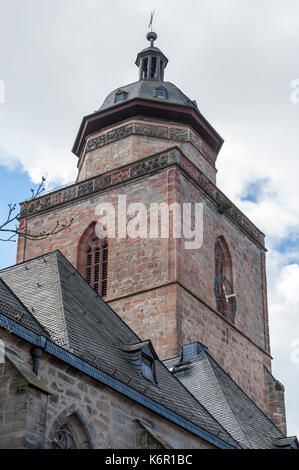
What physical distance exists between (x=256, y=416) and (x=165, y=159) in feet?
34.9

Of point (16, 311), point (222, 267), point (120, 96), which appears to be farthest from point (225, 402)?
point (120, 96)

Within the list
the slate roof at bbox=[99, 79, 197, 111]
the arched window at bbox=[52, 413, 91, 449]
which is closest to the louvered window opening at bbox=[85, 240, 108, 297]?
the slate roof at bbox=[99, 79, 197, 111]

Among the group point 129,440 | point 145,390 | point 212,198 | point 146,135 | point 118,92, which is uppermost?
point 118,92

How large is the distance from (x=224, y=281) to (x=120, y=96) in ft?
26.9

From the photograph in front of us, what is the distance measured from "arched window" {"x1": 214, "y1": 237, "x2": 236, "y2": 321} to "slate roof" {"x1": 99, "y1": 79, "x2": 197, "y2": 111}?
557 centimetres

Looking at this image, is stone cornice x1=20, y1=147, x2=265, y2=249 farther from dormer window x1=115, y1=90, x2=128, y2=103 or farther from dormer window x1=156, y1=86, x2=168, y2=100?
dormer window x1=156, y1=86, x2=168, y2=100

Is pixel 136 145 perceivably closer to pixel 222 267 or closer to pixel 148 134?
pixel 148 134

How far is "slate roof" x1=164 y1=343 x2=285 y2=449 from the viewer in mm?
19781

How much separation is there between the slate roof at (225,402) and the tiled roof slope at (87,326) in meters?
0.95

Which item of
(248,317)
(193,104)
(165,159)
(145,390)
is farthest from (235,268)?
(145,390)

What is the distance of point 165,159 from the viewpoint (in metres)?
30.2

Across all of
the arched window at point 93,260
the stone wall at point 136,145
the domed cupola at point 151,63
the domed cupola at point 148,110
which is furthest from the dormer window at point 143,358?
the domed cupola at point 151,63

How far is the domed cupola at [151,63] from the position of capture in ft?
122
